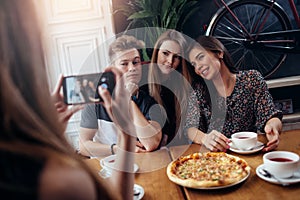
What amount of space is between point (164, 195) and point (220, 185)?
0.67 ft

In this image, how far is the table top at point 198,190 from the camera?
116 cm

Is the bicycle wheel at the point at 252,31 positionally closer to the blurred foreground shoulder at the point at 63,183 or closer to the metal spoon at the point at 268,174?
the metal spoon at the point at 268,174

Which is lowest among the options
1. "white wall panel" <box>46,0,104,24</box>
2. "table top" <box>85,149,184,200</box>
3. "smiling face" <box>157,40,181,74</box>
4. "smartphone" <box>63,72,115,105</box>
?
"table top" <box>85,149,184,200</box>

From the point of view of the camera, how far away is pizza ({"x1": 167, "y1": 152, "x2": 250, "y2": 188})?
1220 mm

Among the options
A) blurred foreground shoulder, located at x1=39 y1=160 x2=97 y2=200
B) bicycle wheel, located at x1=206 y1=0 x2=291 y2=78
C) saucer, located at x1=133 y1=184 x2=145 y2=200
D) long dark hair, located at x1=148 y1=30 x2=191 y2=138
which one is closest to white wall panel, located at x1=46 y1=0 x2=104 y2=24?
bicycle wheel, located at x1=206 y1=0 x2=291 y2=78

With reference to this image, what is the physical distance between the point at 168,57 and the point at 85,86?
1.19 metres

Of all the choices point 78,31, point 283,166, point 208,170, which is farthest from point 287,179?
point 78,31

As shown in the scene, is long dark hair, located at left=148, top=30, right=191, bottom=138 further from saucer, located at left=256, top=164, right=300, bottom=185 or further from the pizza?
saucer, located at left=256, top=164, right=300, bottom=185

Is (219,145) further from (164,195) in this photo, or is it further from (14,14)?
(14,14)

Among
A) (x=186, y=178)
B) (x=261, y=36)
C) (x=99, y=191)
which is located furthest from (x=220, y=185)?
(x=261, y=36)

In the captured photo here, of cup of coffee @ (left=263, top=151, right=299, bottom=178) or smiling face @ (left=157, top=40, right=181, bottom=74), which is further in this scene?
smiling face @ (left=157, top=40, right=181, bottom=74)

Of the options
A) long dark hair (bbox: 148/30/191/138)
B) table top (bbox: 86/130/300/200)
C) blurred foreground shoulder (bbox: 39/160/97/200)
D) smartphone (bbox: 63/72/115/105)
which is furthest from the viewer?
long dark hair (bbox: 148/30/191/138)

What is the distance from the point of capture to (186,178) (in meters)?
1.29

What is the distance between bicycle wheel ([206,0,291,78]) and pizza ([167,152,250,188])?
1805 millimetres
